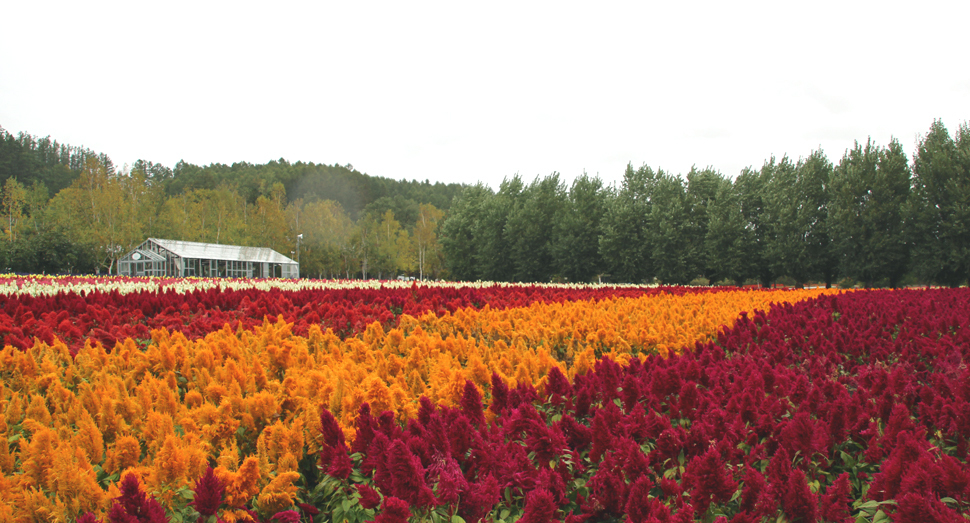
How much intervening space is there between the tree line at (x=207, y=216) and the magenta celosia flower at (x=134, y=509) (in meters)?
54.1

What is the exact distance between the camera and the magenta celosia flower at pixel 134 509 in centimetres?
161

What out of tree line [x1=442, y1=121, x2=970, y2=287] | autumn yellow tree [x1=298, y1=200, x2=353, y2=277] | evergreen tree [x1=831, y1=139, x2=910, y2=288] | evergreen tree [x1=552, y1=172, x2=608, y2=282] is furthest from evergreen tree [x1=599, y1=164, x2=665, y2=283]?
autumn yellow tree [x1=298, y1=200, x2=353, y2=277]

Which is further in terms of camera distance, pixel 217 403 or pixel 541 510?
pixel 217 403

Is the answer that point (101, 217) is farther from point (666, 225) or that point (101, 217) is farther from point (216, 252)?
point (666, 225)

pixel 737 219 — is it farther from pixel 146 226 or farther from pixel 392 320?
pixel 146 226

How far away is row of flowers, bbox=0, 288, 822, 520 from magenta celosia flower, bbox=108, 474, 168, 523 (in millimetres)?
251

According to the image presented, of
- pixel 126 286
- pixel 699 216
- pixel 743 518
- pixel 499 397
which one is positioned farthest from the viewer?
pixel 699 216

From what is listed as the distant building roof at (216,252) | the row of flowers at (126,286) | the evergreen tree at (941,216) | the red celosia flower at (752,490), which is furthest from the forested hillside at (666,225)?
the red celosia flower at (752,490)

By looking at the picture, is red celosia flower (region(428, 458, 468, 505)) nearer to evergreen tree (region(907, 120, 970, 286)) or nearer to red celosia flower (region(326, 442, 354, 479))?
red celosia flower (region(326, 442, 354, 479))

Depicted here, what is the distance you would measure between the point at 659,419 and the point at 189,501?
1.96 m

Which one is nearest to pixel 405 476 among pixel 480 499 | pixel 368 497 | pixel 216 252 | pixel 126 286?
pixel 368 497

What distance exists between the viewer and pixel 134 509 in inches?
67.6

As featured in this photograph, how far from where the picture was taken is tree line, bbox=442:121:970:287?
30.6 m

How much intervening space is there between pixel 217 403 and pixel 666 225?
35.3 metres
